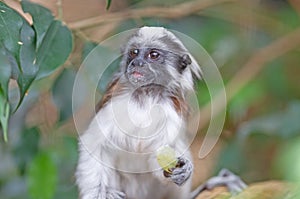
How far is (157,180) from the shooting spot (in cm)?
121

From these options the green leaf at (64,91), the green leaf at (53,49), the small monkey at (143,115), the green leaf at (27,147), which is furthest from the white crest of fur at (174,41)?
the green leaf at (27,147)

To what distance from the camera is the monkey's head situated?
1.08 metres

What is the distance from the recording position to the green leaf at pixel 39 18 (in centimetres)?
142

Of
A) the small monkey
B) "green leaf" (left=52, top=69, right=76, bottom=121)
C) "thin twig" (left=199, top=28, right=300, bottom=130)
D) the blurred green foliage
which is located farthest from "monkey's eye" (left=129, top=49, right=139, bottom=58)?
"thin twig" (left=199, top=28, right=300, bottom=130)

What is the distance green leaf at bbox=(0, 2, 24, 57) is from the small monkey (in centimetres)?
16

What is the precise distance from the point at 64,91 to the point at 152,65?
0.71m

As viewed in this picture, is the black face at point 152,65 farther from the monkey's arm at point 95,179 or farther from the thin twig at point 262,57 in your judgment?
the thin twig at point 262,57

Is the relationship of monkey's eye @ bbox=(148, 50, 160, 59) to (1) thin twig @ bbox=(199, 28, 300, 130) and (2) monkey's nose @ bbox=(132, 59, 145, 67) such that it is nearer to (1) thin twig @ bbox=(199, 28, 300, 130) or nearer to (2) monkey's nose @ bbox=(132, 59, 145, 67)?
(2) monkey's nose @ bbox=(132, 59, 145, 67)

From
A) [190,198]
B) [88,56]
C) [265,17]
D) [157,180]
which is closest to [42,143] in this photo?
[88,56]

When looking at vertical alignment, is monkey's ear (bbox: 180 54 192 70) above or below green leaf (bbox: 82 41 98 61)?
above

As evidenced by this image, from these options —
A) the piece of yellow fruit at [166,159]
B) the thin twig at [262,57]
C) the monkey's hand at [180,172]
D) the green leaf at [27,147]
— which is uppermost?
the piece of yellow fruit at [166,159]

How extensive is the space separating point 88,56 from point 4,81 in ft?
1.07

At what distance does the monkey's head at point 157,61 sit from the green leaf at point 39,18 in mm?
331

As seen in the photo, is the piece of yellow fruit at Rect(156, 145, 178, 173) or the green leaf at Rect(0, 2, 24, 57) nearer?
the piece of yellow fruit at Rect(156, 145, 178, 173)
